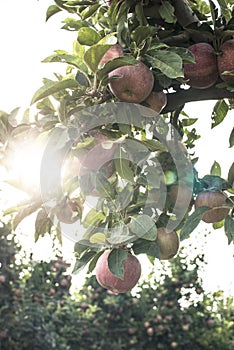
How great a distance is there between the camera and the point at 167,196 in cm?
149

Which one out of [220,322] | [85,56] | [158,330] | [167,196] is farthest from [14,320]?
[85,56]

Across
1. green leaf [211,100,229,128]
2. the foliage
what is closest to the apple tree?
green leaf [211,100,229,128]

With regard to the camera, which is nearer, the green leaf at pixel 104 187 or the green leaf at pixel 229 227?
the green leaf at pixel 104 187

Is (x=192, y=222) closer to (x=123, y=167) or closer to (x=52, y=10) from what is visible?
(x=123, y=167)

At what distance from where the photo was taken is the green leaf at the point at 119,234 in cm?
134

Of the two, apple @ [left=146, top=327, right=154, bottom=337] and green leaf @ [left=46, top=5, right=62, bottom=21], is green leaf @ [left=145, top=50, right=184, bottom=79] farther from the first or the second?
apple @ [left=146, top=327, right=154, bottom=337]

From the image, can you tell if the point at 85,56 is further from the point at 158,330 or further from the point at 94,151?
the point at 158,330

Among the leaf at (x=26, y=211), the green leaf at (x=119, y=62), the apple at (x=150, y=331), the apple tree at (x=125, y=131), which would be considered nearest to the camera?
the green leaf at (x=119, y=62)

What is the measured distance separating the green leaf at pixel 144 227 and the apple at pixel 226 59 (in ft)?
1.12

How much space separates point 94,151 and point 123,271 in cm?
26

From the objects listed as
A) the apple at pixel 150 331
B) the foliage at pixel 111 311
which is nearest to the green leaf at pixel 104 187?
the foliage at pixel 111 311

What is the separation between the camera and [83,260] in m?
1.47

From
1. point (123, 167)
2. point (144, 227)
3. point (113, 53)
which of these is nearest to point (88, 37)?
point (113, 53)

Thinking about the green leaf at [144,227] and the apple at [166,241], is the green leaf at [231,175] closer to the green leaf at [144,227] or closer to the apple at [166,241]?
the apple at [166,241]
